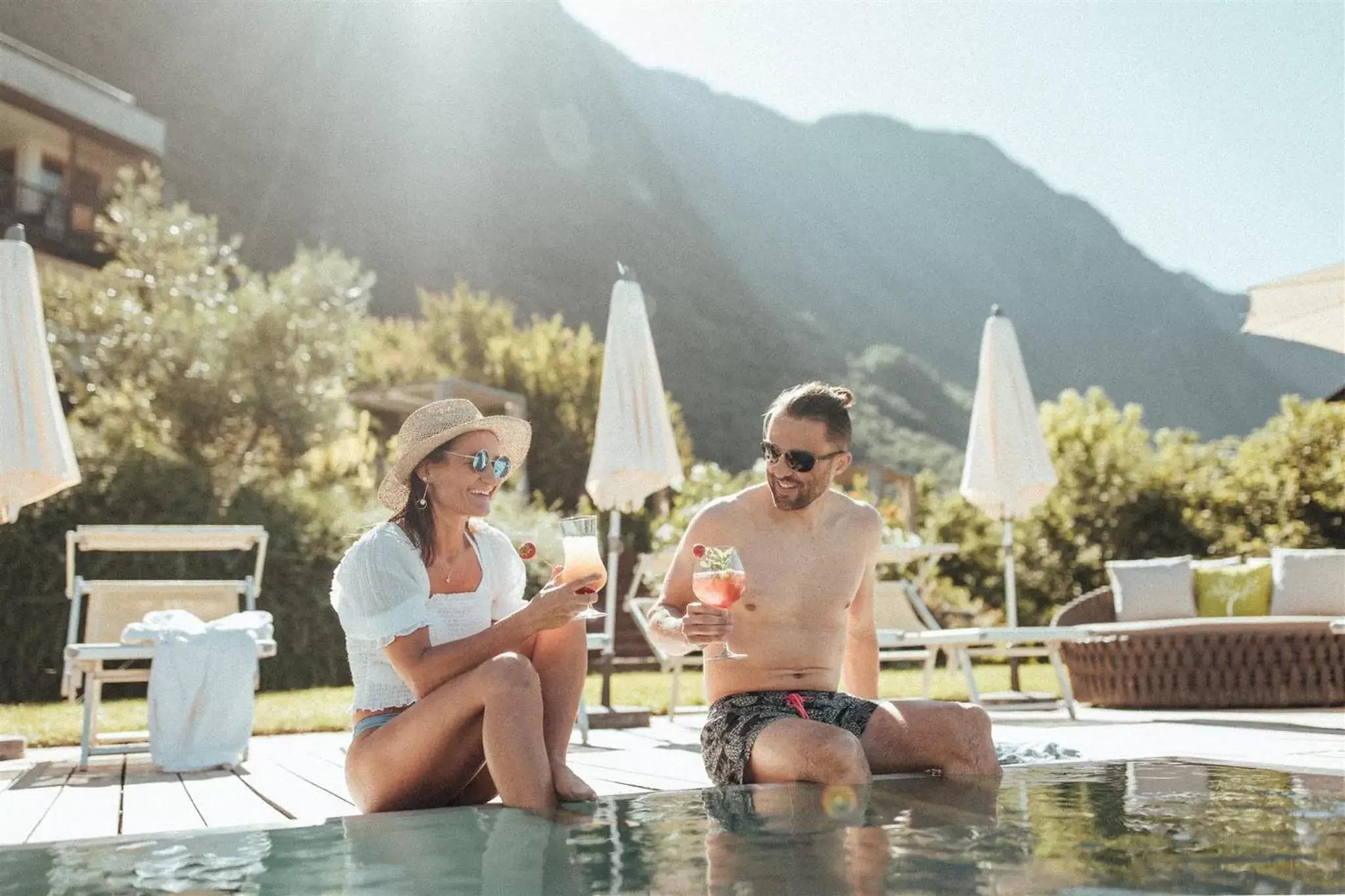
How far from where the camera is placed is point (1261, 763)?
127 inches

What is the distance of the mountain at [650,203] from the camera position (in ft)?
133

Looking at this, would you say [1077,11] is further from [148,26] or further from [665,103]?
[665,103]

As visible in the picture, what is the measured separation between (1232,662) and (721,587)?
6078 millimetres

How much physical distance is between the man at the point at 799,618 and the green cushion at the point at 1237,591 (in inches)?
243

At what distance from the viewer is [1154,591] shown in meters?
8.52

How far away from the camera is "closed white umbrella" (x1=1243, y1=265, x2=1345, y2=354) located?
7.67 meters

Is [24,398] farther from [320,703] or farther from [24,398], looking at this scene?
[320,703]

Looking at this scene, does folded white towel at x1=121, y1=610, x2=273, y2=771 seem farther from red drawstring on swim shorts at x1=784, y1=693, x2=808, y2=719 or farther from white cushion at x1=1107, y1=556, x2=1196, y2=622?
white cushion at x1=1107, y1=556, x2=1196, y2=622

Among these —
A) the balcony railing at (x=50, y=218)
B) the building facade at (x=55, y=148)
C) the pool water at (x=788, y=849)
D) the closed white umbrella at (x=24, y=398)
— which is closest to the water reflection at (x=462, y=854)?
the pool water at (x=788, y=849)

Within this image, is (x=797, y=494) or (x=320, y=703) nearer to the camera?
(x=797, y=494)

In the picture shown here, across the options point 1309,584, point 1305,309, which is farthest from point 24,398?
point 1309,584

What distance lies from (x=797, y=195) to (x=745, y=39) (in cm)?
1463

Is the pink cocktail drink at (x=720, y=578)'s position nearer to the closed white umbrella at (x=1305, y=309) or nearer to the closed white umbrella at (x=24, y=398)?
the closed white umbrella at (x=24, y=398)

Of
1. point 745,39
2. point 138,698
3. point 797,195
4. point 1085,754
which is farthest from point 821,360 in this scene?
point 1085,754
